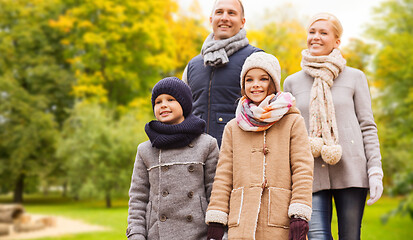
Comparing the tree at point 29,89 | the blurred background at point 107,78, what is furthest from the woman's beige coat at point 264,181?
the tree at point 29,89

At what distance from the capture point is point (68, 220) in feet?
47.5

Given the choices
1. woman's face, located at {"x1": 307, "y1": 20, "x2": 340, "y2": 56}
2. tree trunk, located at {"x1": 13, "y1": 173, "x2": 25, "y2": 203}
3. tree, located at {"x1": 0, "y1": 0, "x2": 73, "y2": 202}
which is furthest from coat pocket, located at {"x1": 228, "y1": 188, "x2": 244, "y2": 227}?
tree trunk, located at {"x1": 13, "y1": 173, "x2": 25, "y2": 203}

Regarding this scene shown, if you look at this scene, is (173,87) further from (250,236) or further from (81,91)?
(81,91)

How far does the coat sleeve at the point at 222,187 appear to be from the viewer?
237cm

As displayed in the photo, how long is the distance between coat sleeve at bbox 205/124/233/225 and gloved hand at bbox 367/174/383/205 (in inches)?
36.4

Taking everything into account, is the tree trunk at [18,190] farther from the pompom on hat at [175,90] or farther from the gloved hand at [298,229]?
the gloved hand at [298,229]

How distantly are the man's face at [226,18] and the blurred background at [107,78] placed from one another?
12.2 m

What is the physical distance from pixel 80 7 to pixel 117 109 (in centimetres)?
442

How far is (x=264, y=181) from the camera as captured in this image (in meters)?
2.36

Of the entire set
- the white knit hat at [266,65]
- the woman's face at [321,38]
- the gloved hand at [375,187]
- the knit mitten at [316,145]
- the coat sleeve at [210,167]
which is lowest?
the gloved hand at [375,187]

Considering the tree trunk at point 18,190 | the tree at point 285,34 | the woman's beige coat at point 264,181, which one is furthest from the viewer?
the tree trunk at point 18,190

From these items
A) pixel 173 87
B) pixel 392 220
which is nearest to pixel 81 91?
pixel 392 220

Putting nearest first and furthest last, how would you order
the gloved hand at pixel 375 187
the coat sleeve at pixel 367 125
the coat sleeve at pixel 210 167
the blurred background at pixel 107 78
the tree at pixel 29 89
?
1. the coat sleeve at pixel 210 167
2. the gloved hand at pixel 375 187
3. the coat sleeve at pixel 367 125
4. the blurred background at pixel 107 78
5. the tree at pixel 29 89

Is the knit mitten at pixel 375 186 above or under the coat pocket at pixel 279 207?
above
